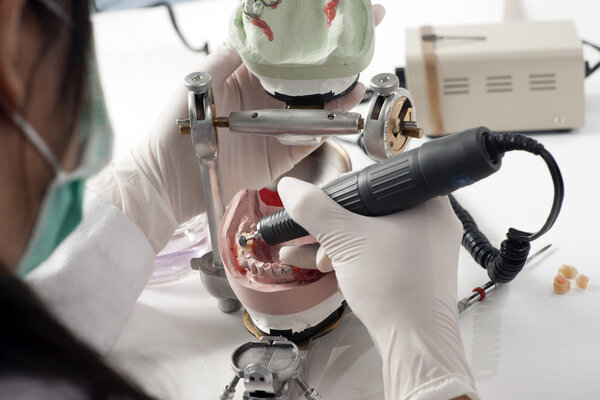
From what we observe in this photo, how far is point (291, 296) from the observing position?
3.17 ft

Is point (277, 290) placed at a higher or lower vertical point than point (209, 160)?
lower

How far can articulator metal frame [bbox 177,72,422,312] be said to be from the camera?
89 cm

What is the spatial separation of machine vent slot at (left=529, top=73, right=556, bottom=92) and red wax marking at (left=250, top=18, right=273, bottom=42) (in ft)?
2.57

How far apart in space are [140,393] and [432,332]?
1.40ft

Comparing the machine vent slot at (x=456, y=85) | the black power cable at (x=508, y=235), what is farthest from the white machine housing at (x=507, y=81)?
the black power cable at (x=508, y=235)

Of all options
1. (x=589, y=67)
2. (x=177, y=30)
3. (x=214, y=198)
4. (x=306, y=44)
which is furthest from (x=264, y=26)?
(x=177, y=30)

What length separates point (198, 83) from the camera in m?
0.97

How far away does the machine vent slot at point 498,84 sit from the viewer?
155cm

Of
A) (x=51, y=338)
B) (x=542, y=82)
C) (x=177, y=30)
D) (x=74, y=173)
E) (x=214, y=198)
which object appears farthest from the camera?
(x=177, y=30)

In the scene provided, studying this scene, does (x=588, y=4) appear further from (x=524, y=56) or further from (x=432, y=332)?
(x=432, y=332)

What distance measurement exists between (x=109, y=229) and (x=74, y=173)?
473mm

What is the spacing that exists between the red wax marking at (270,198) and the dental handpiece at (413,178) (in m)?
0.20

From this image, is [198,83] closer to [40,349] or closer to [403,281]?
[403,281]

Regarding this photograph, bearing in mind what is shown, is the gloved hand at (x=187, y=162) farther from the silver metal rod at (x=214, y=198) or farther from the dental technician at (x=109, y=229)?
the silver metal rod at (x=214, y=198)
